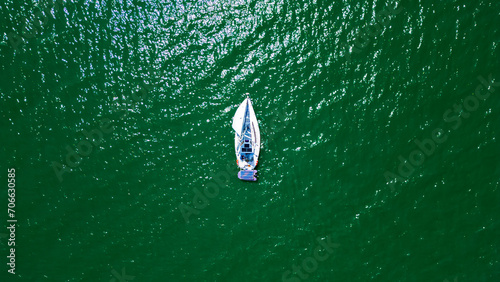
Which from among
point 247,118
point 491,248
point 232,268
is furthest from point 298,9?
point 491,248

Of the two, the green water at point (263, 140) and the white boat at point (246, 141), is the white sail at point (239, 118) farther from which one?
the green water at point (263, 140)

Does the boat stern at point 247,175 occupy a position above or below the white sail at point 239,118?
below

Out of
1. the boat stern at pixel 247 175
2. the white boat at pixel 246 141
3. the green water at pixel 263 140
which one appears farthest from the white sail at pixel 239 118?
the boat stern at pixel 247 175

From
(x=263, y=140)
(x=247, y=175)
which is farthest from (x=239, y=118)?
(x=247, y=175)

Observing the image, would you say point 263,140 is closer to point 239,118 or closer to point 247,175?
point 239,118

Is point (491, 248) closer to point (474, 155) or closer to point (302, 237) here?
point (474, 155)

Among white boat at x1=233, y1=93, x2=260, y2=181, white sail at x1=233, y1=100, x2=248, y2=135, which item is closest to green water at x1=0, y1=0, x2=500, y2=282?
white boat at x1=233, y1=93, x2=260, y2=181
